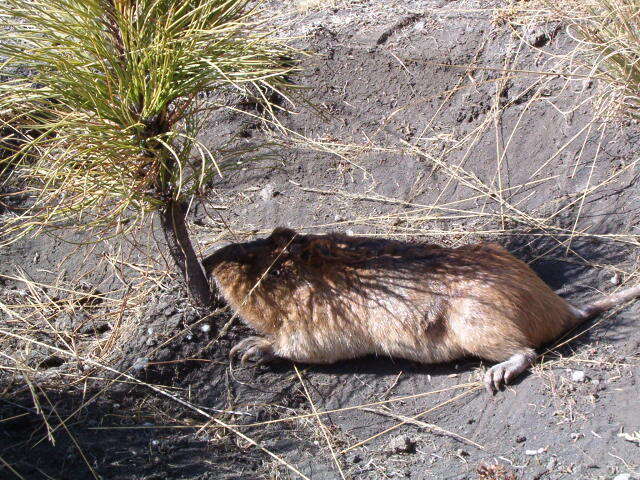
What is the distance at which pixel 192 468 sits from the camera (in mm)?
2992

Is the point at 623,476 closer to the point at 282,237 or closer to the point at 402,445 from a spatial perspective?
the point at 402,445

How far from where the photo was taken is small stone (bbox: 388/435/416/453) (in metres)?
3.05

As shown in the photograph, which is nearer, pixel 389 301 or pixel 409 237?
pixel 389 301

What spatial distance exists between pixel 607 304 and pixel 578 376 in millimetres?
574

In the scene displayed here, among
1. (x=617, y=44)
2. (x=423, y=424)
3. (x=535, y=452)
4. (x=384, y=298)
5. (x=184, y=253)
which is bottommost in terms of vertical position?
(x=423, y=424)

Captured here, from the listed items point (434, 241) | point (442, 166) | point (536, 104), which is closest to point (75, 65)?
point (434, 241)

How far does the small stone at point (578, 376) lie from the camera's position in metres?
3.09

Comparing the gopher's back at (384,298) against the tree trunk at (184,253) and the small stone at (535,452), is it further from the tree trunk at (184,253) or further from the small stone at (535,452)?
the small stone at (535,452)

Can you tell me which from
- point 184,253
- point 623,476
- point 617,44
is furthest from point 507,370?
point 617,44

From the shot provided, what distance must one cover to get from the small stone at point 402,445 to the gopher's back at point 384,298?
0.56 metres

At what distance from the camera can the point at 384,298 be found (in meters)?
3.49

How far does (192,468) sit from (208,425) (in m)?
0.28

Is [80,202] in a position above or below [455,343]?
above

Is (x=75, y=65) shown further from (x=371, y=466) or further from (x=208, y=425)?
(x=371, y=466)
